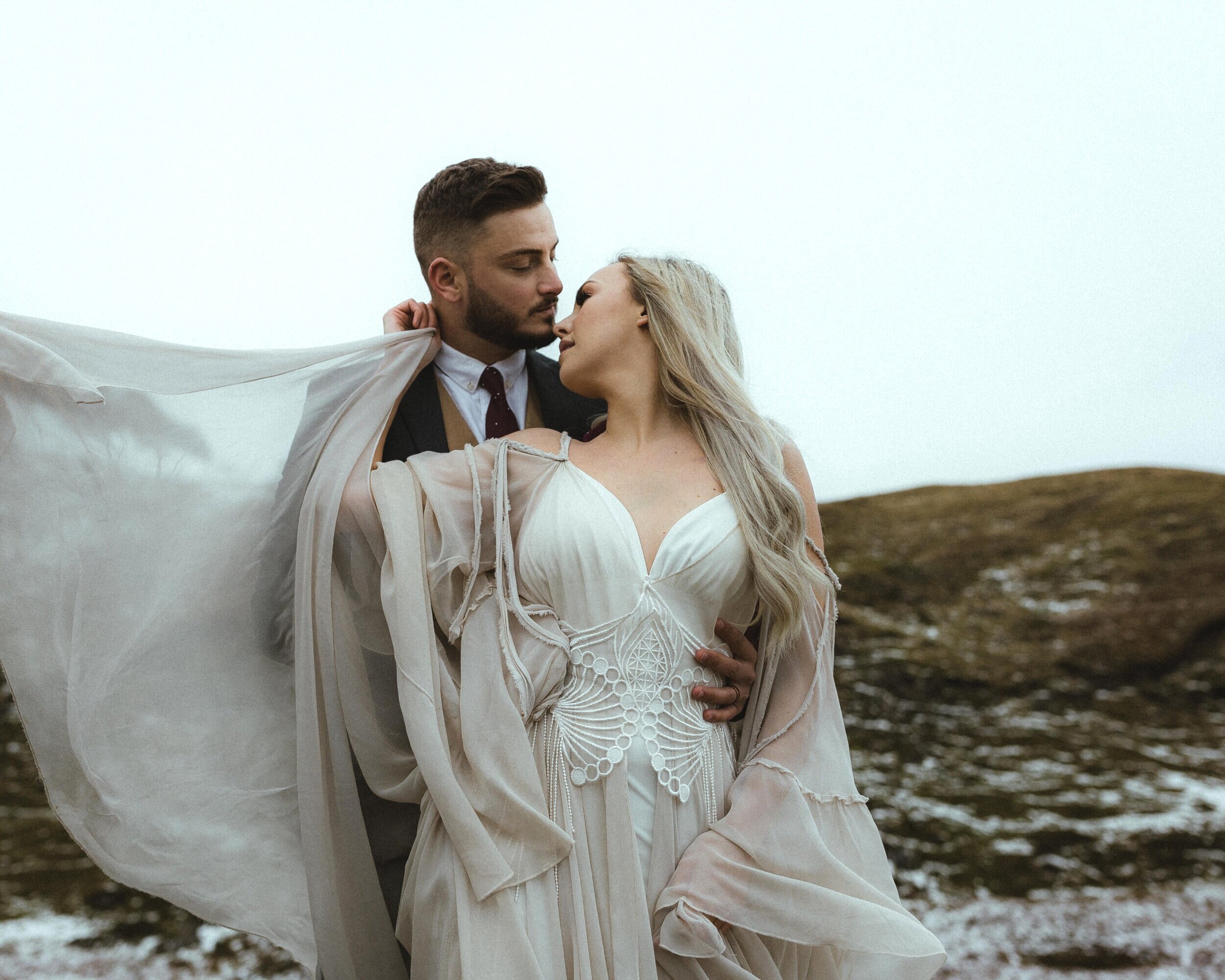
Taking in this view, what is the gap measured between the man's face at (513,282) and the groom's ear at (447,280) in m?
0.02

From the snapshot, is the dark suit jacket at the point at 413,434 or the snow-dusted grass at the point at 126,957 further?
the snow-dusted grass at the point at 126,957

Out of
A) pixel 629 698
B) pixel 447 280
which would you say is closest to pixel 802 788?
pixel 629 698

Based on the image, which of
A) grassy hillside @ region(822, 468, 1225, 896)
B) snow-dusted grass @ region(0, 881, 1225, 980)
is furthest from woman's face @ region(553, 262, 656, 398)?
grassy hillside @ region(822, 468, 1225, 896)

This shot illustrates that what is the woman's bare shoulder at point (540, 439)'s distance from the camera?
1.84 meters

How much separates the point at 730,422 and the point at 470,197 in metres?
0.89

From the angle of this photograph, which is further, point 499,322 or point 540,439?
point 499,322

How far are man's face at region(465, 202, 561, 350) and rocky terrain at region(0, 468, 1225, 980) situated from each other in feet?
9.63

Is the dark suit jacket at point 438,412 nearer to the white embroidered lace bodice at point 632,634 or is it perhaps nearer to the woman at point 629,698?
the woman at point 629,698

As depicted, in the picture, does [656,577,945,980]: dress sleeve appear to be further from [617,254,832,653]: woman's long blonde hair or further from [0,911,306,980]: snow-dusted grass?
[0,911,306,980]: snow-dusted grass

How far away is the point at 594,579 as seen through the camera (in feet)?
5.45

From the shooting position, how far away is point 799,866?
1603 mm

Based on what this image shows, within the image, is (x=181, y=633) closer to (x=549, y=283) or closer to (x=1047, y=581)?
(x=549, y=283)

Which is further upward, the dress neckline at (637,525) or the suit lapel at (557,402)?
the suit lapel at (557,402)

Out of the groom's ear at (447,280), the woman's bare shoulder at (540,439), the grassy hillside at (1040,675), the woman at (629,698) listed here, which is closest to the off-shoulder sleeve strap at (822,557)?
the woman at (629,698)
